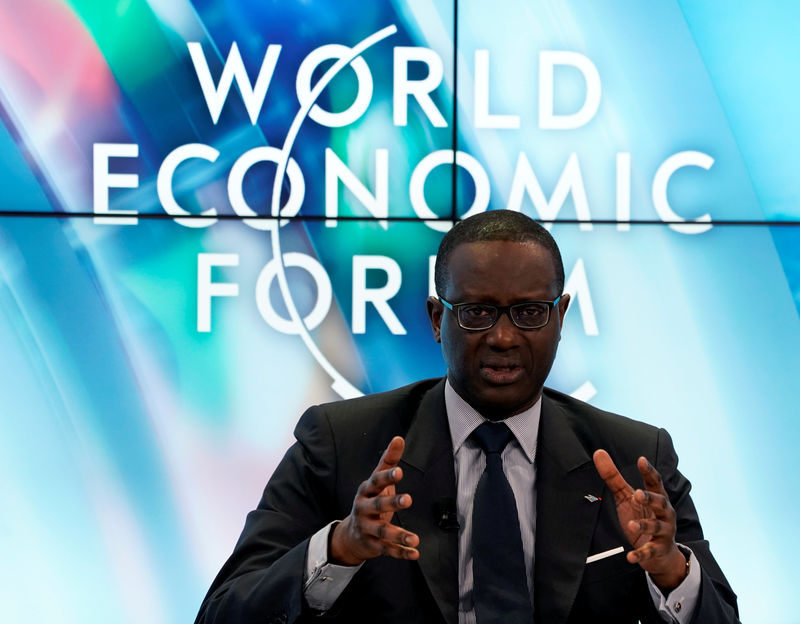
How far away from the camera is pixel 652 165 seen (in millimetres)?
3023

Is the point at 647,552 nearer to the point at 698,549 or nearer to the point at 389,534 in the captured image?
the point at 698,549

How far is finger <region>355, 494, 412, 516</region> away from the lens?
1484 mm

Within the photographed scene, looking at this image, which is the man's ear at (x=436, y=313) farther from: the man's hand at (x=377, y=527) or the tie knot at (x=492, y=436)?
the man's hand at (x=377, y=527)

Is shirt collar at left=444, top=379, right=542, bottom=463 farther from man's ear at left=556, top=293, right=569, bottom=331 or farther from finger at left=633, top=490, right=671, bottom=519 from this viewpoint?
finger at left=633, top=490, right=671, bottom=519

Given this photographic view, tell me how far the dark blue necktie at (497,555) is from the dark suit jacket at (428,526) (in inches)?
1.7

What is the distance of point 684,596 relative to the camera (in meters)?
1.60

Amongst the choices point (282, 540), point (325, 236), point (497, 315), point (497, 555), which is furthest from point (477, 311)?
point (325, 236)

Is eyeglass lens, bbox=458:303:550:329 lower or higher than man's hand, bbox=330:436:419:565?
higher

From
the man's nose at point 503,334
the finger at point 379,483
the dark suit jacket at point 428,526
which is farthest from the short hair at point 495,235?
the finger at point 379,483

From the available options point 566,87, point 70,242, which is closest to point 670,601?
point 566,87

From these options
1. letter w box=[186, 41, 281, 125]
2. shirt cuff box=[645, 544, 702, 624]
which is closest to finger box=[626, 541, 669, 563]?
→ shirt cuff box=[645, 544, 702, 624]

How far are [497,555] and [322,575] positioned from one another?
12.4 inches

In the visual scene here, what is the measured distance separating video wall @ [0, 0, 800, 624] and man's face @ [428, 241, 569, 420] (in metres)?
1.09

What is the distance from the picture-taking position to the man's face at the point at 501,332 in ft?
5.97
